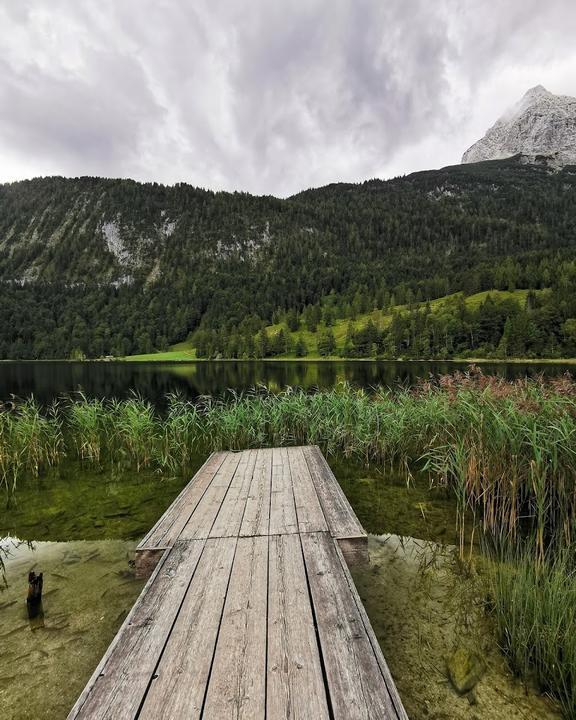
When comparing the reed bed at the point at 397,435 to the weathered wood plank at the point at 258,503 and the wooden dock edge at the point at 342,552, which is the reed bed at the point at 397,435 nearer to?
the wooden dock edge at the point at 342,552

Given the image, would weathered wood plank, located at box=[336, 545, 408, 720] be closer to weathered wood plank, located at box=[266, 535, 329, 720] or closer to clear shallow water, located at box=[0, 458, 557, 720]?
weathered wood plank, located at box=[266, 535, 329, 720]

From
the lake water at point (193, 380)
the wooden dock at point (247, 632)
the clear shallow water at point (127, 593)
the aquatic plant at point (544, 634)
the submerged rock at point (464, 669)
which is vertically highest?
the wooden dock at point (247, 632)

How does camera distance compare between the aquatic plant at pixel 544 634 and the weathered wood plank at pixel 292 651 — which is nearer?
the weathered wood plank at pixel 292 651

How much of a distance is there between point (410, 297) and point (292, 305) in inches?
2249

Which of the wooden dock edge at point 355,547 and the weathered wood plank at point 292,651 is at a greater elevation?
the weathered wood plank at point 292,651

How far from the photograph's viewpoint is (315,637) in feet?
10.6

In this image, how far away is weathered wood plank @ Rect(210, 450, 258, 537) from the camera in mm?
5648

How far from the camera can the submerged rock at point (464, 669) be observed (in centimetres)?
389

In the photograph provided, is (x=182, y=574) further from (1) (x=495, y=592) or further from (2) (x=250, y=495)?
(1) (x=495, y=592)

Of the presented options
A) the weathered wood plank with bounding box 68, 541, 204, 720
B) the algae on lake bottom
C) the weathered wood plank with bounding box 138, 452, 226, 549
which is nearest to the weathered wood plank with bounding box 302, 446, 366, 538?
the algae on lake bottom

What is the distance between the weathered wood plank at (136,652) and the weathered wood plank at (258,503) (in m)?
1.21

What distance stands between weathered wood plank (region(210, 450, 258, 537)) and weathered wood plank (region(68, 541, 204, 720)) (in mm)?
1062

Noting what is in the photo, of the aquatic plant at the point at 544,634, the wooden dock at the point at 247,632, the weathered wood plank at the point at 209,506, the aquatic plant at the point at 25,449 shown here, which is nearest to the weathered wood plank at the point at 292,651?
the wooden dock at the point at 247,632

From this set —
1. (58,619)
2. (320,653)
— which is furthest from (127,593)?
(320,653)
